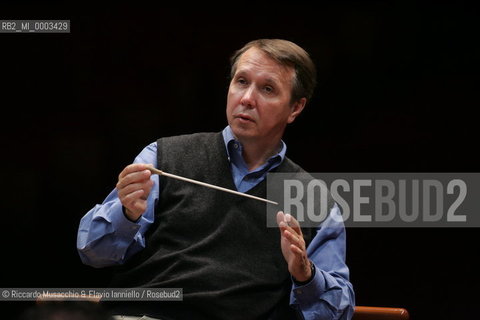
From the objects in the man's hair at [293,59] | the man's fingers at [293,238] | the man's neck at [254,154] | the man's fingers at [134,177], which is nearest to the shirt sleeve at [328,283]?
the man's fingers at [293,238]

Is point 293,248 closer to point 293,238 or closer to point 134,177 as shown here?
point 293,238

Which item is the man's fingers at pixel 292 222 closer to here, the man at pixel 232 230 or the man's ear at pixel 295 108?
the man at pixel 232 230

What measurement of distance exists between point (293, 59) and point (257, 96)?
147 millimetres

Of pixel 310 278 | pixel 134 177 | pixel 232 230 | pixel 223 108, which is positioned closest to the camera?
pixel 134 177

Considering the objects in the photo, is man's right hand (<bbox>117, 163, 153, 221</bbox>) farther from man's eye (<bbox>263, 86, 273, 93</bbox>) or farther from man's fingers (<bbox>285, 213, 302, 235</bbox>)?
man's eye (<bbox>263, 86, 273, 93</bbox>)

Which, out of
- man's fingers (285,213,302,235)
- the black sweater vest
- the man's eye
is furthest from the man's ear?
man's fingers (285,213,302,235)

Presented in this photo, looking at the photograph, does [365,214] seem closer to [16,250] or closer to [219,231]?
[219,231]

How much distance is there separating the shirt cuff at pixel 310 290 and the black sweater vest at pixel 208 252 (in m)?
0.08

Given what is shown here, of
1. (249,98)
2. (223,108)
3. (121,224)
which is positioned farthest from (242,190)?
(223,108)

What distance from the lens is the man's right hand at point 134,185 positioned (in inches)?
71.8

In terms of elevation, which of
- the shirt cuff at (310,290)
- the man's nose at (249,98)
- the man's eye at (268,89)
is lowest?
the shirt cuff at (310,290)

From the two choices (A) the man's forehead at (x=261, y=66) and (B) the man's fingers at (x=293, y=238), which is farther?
(A) the man's forehead at (x=261, y=66)

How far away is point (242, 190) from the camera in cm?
212

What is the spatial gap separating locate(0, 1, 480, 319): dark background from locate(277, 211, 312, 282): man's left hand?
0.83 meters
